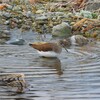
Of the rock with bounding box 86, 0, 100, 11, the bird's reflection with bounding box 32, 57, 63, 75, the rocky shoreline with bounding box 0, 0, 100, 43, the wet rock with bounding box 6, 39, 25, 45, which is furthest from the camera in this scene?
the rock with bounding box 86, 0, 100, 11

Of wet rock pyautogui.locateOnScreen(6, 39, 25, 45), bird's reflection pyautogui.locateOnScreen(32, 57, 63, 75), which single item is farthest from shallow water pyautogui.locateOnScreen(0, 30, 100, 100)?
wet rock pyautogui.locateOnScreen(6, 39, 25, 45)

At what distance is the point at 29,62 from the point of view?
34.7 ft

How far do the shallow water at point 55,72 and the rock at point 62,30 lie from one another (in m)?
2.33

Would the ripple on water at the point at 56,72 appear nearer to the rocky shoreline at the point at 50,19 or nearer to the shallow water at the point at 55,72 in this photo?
the shallow water at the point at 55,72

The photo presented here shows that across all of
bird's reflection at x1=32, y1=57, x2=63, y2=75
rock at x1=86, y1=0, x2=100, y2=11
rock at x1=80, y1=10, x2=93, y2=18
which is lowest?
bird's reflection at x1=32, y1=57, x2=63, y2=75

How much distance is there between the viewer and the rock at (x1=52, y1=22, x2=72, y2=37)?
594 inches

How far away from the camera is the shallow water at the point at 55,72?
8.06 meters

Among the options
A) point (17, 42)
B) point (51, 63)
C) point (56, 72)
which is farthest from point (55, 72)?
point (17, 42)

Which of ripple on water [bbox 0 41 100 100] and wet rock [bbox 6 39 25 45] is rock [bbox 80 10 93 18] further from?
wet rock [bbox 6 39 25 45]

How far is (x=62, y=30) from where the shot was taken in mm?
15188

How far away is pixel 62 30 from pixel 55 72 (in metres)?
5.49

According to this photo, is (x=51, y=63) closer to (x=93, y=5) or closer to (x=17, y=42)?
(x=17, y=42)

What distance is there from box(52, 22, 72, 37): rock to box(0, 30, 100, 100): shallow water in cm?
233

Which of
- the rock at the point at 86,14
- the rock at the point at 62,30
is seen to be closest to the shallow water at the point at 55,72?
the rock at the point at 62,30
